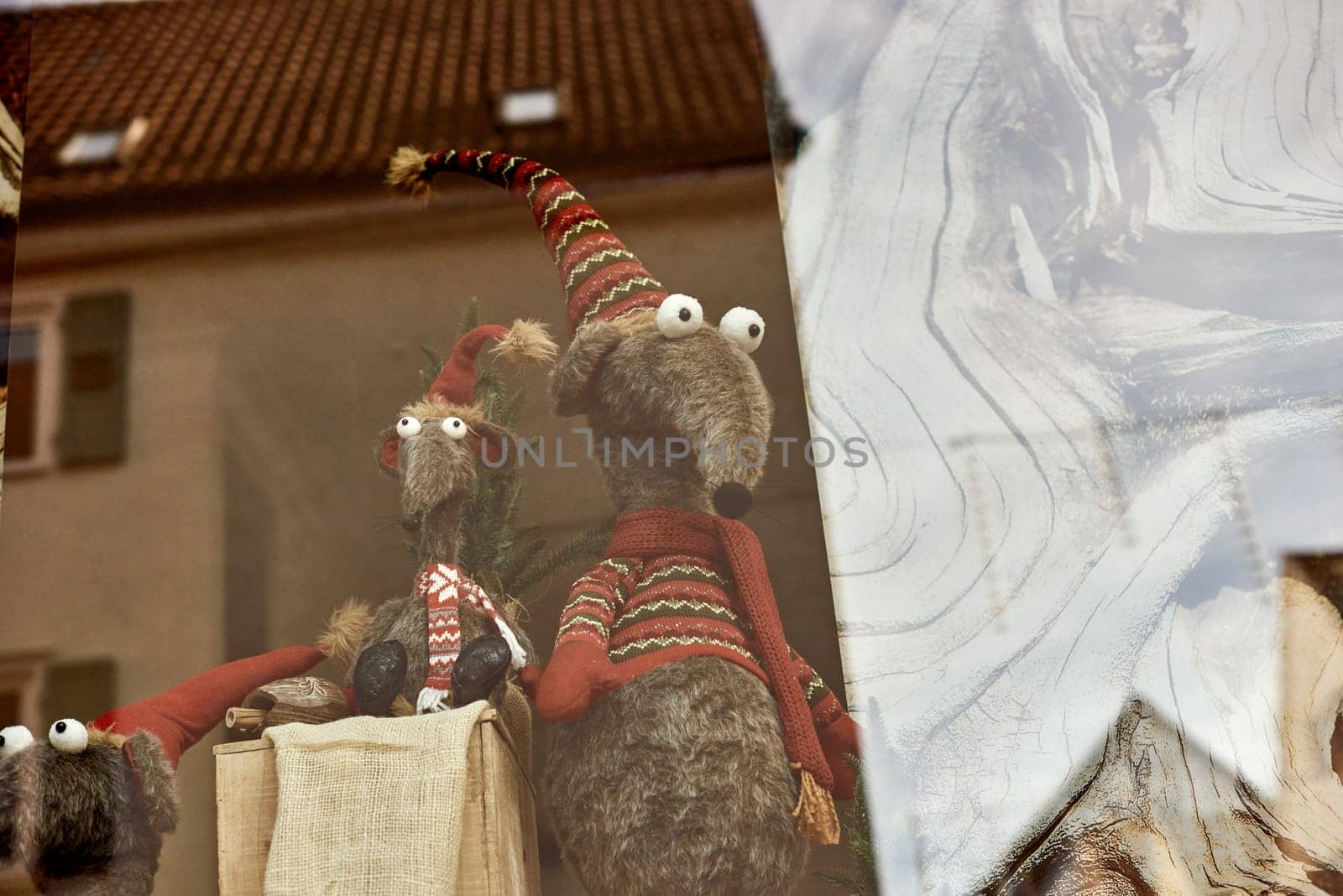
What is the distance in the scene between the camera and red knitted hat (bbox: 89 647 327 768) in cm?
140

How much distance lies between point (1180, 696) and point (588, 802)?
0.76m

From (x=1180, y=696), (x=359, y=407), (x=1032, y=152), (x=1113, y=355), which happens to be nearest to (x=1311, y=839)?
(x=1180, y=696)

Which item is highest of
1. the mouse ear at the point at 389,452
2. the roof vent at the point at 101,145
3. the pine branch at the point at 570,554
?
the roof vent at the point at 101,145

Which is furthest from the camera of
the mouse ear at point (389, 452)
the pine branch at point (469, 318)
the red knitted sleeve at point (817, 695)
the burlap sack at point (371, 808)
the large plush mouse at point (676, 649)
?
the pine branch at point (469, 318)

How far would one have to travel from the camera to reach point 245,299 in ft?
5.60

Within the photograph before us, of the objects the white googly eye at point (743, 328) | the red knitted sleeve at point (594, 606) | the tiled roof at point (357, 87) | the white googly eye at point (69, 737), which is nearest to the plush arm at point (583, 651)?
the red knitted sleeve at point (594, 606)

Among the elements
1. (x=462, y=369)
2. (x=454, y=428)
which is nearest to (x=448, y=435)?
(x=454, y=428)

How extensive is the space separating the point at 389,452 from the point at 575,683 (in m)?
0.41

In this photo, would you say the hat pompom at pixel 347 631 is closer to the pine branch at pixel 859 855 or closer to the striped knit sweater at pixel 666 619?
the striped knit sweater at pixel 666 619

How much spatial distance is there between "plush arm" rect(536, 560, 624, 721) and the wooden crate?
0.09 meters

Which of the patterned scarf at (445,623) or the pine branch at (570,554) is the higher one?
the pine branch at (570,554)

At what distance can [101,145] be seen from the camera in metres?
1.84

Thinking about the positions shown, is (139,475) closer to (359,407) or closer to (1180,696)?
(359,407)

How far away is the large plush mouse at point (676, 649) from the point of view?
1351 millimetres
